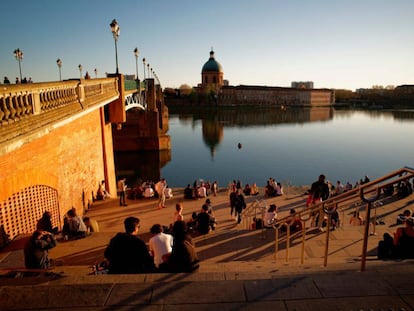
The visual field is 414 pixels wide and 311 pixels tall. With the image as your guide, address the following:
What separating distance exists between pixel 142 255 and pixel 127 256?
20 cm

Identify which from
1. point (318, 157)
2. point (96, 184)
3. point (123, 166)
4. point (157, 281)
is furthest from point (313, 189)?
point (318, 157)

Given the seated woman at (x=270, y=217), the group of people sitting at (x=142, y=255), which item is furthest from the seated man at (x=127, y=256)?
the seated woman at (x=270, y=217)

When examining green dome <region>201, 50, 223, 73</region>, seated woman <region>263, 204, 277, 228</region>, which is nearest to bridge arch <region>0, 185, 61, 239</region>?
seated woman <region>263, 204, 277, 228</region>

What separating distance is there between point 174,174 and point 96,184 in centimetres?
1728

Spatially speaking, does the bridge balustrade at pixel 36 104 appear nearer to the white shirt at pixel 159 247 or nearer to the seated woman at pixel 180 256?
the white shirt at pixel 159 247

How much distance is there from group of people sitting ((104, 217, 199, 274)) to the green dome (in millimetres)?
145403

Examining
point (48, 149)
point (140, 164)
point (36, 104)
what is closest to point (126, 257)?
point (36, 104)

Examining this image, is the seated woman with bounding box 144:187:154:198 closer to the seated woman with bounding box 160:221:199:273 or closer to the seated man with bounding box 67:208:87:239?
the seated man with bounding box 67:208:87:239

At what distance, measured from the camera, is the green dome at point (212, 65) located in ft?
476

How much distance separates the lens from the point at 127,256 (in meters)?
4.54

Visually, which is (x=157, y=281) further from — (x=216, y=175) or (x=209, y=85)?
(x=209, y=85)

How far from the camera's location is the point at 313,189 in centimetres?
959

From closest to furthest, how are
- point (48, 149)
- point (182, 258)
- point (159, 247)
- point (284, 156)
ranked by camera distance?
point (182, 258) < point (159, 247) < point (48, 149) < point (284, 156)

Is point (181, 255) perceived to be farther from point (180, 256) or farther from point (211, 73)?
point (211, 73)
